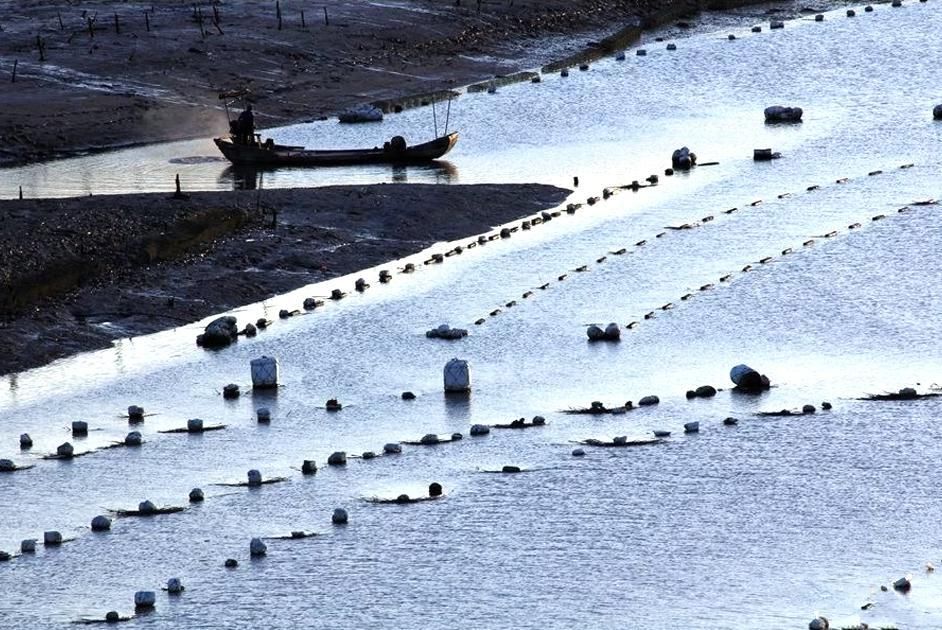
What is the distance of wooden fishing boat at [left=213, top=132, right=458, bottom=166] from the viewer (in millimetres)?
56094

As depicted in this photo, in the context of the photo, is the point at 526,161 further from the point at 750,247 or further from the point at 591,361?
the point at 591,361

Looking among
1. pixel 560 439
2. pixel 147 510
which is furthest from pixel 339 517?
pixel 560 439

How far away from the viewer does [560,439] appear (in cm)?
3291

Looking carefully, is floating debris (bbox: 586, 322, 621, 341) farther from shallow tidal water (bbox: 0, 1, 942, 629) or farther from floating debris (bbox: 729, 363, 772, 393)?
floating debris (bbox: 729, 363, 772, 393)

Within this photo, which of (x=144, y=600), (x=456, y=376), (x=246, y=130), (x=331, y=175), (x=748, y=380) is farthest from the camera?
(x=246, y=130)

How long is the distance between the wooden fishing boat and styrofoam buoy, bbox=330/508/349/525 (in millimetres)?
27212

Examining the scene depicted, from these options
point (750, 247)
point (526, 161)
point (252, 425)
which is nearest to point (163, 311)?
point (252, 425)

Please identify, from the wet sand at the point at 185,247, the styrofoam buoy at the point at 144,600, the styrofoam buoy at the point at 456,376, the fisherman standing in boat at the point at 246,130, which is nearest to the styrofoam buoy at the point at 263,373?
the styrofoam buoy at the point at 456,376

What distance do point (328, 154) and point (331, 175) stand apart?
47.7 inches

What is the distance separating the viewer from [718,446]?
3241 centimetres

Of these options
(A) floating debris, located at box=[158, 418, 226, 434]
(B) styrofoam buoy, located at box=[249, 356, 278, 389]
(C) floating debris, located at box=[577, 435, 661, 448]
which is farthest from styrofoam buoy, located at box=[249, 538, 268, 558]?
(B) styrofoam buoy, located at box=[249, 356, 278, 389]

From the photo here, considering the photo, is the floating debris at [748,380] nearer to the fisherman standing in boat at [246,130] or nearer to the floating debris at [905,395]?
the floating debris at [905,395]

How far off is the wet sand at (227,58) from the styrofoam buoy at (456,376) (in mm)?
24028

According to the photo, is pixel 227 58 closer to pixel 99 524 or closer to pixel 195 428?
pixel 195 428
